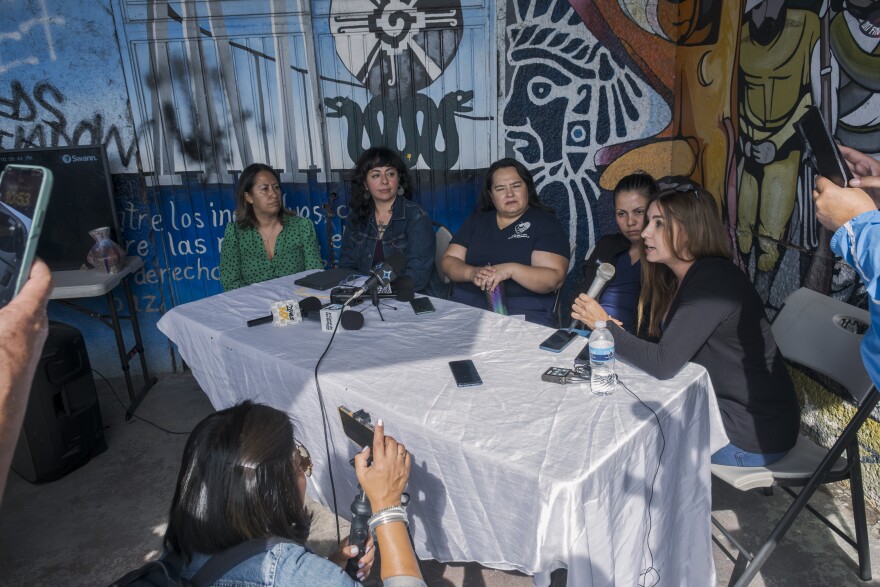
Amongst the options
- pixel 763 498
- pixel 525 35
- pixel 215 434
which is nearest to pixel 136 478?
pixel 215 434

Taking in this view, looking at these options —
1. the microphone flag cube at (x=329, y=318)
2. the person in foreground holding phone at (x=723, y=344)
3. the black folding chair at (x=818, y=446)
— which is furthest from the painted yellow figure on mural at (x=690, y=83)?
the microphone flag cube at (x=329, y=318)

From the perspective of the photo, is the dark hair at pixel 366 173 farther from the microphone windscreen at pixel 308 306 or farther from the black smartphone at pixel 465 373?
the black smartphone at pixel 465 373

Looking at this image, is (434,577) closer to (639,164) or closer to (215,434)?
(215,434)

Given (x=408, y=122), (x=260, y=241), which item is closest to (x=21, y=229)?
(x=260, y=241)

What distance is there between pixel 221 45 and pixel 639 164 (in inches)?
121

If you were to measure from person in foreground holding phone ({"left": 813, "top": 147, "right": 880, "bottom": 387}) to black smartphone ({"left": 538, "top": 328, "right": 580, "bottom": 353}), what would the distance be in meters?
0.92

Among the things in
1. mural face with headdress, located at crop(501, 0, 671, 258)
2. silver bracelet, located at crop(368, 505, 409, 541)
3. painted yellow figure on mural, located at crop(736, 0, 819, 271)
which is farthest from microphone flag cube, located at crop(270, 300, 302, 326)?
painted yellow figure on mural, located at crop(736, 0, 819, 271)

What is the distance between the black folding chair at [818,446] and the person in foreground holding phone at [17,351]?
6.50 feet

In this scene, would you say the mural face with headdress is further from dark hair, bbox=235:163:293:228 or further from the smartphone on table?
the smartphone on table

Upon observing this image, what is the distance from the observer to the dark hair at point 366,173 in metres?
3.67

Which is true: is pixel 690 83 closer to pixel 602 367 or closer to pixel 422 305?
pixel 422 305

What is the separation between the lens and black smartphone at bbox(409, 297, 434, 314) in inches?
105

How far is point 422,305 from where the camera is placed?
8.94 feet

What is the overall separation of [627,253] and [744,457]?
4.17ft
